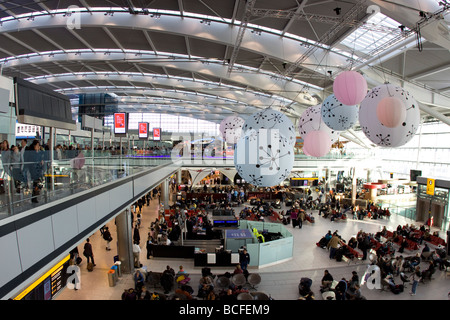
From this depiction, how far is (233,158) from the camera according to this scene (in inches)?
513

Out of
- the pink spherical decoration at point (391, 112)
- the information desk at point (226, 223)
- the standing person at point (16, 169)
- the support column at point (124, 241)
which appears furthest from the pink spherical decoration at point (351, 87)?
the information desk at point (226, 223)

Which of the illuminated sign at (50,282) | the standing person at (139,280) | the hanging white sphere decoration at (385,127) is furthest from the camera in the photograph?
the standing person at (139,280)

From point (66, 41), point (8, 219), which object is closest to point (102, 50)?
point (66, 41)

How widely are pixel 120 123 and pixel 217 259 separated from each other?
7.89 metres

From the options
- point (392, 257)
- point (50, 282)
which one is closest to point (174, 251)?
point (50, 282)

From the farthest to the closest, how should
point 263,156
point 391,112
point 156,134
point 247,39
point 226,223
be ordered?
point 156,134 < point 226,223 < point 247,39 < point 391,112 < point 263,156

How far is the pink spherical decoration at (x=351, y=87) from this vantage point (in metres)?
5.80

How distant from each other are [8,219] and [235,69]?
57.0 feet

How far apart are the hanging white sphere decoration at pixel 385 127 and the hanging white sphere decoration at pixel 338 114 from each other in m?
1.02

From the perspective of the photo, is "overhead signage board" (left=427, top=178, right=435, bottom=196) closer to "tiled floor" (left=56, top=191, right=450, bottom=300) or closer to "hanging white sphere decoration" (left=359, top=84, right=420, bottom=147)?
"tiled floor" (left=56, top=191, right=450, bottom=300)

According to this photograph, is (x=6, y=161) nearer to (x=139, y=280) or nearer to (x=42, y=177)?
A: (x=42, y=177)

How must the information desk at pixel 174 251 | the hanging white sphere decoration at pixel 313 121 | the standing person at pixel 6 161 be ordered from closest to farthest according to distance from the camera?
the standing person at pixel 6 161 < the hanging white sphere decoration at pixel 313 121 < the information desk at pixel 174 251

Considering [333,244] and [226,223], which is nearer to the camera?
[333,244]

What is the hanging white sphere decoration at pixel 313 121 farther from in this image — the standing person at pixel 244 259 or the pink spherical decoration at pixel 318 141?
the standing person at pixel 244 259
